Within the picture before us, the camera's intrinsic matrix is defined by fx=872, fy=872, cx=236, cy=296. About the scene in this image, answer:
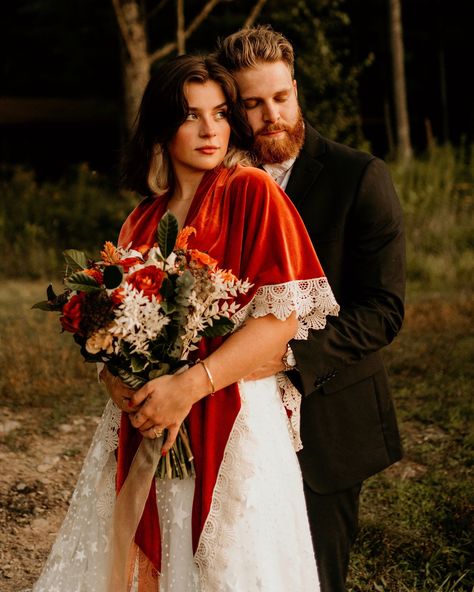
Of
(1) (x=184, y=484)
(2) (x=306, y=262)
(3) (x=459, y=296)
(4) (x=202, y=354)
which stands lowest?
(3) (x=459, y=296)

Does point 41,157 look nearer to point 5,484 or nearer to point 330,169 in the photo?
point 5,484

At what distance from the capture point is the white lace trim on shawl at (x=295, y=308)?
8.52 feet

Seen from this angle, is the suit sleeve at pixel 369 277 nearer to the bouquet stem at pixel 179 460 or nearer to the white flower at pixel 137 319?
the bouquet stem at pixel 179 460

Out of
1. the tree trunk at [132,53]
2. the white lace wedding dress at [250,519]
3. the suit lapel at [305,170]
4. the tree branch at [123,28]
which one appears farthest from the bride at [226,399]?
the tree branch at [123,28]

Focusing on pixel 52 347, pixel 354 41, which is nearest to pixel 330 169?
pixel 52 347

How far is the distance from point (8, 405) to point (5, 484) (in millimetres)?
1314

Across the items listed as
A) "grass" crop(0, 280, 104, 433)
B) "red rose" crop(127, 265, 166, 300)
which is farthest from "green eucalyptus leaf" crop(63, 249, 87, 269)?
"grass" crop(0, 280, 104, 433)

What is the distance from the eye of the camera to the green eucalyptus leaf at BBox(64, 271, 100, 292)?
241cm

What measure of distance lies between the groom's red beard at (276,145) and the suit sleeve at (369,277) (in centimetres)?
29

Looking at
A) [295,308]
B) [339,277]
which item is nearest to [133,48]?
[339,277]

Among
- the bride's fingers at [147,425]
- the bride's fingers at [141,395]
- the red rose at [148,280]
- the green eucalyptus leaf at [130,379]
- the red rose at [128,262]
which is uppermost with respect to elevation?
the red rose at [128,262]

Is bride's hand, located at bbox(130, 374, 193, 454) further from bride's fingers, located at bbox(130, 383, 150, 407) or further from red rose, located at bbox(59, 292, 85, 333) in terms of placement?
red rose, located at bbox(59, 292, 85, 333)

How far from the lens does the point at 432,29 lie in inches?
776

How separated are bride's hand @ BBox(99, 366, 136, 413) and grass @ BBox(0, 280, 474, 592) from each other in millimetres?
1897
